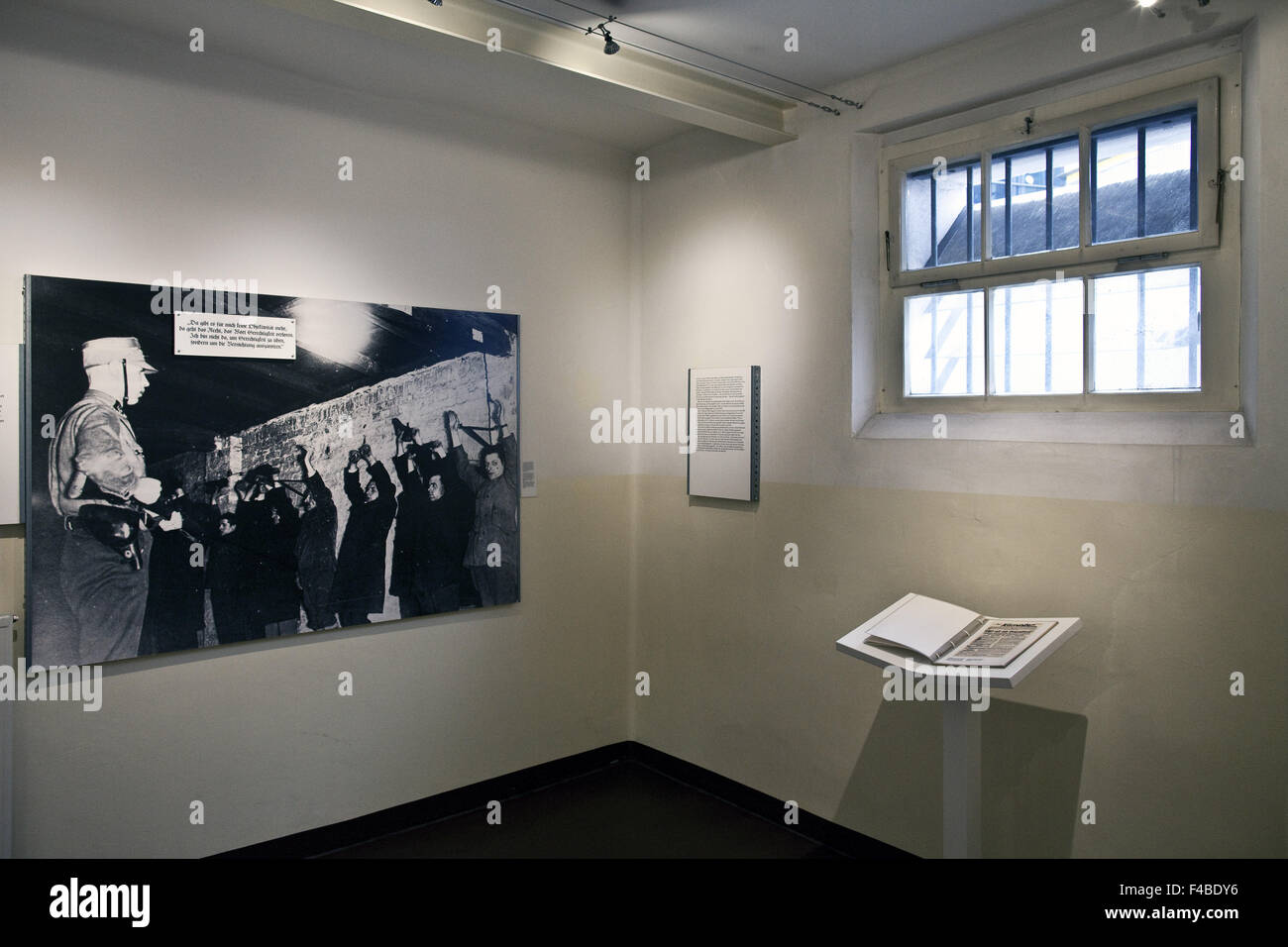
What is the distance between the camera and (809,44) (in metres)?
2.97

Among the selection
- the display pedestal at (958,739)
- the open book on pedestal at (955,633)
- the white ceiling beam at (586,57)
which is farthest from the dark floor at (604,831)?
the white ceiling beam at (586,57)

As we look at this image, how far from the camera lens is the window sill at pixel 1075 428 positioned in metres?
2.50

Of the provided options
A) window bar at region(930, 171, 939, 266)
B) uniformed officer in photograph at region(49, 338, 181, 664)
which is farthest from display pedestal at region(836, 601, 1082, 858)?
uniformed officer in photograph at region(49, 338, 181, 664)

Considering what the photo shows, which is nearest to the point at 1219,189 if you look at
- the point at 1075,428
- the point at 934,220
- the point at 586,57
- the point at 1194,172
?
the point at 1194,172

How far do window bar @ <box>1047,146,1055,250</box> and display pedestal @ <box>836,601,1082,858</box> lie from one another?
1.23 m

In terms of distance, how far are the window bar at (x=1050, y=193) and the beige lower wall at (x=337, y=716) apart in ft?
7.04

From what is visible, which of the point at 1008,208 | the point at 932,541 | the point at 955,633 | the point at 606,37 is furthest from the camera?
the point at 932,541

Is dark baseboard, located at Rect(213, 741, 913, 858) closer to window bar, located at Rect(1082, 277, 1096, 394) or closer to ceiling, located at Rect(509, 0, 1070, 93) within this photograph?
window bar, located at Rect(1082, 277, 1096, 394)

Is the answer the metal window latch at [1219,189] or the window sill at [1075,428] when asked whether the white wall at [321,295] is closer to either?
the window sill at [1075,428]

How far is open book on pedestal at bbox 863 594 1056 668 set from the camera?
2467 millimetres

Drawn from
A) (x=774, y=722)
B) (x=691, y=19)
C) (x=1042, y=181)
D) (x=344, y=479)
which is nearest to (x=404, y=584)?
(x=344, y=479)

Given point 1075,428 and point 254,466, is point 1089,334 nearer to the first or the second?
point 1075,428

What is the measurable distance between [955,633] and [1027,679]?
428 millimetres

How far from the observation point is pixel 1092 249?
9.05 feet
